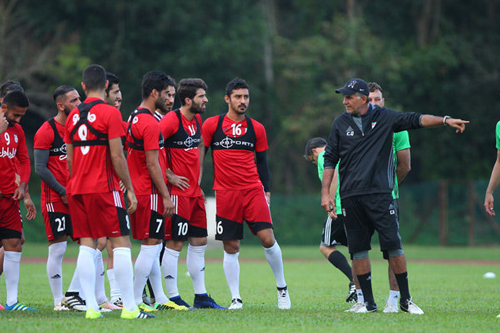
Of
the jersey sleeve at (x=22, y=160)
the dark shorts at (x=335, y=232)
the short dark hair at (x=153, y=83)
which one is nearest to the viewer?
the short dark hair at (x=153, y=83)

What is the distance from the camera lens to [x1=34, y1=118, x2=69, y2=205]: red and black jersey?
9109 millimetres

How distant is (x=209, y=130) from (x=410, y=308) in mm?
3328

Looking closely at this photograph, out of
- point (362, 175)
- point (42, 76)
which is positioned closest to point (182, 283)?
point (362, 175)

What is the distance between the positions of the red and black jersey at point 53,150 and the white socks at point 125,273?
1.85 meters

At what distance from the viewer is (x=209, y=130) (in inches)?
375

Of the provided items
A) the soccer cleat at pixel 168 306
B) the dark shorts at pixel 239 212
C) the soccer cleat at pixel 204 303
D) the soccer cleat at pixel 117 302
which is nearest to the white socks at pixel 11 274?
the soccer cleat at pixel 117 302

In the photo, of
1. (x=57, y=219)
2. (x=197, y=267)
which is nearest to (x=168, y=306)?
(x=197, y=267)

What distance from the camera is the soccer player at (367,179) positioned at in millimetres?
8359

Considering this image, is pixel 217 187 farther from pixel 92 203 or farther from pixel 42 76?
pixel 42 76

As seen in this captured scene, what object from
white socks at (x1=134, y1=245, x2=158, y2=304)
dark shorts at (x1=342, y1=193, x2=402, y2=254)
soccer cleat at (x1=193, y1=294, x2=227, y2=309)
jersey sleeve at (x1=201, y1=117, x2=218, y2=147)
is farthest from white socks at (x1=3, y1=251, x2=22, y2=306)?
dark shorts at (x1=342, y1=193, x2=402, y2=254)

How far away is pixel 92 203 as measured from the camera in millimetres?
7633

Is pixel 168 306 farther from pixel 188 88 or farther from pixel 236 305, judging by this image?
pixel 188 88

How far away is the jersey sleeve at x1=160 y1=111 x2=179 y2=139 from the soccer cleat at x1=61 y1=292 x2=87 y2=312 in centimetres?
223

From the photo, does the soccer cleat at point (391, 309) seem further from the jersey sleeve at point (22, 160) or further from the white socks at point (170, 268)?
the jersey sleeve at point (22, 160)
